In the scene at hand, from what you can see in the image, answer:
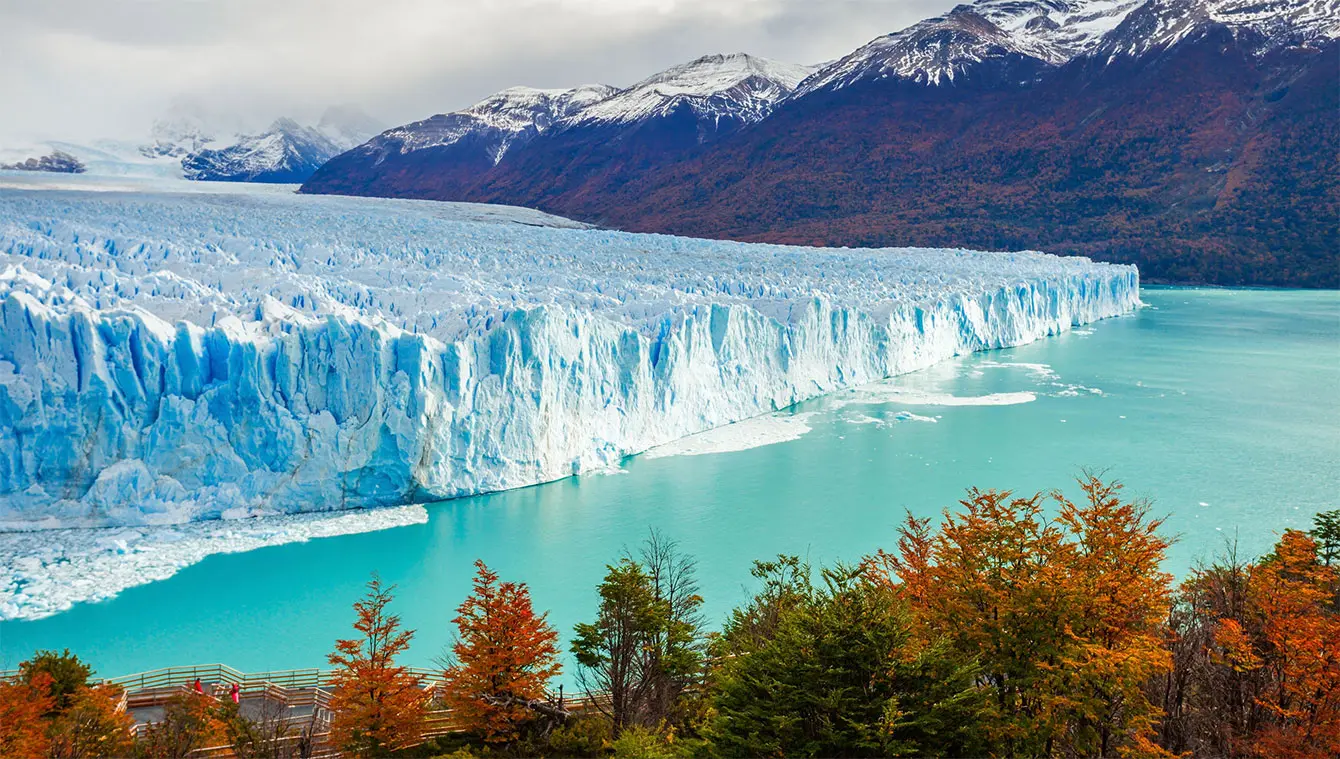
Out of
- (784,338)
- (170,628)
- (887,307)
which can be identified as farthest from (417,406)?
(887,307)

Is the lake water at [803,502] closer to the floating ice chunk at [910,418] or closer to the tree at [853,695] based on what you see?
the floating ice chunk at [910,418]

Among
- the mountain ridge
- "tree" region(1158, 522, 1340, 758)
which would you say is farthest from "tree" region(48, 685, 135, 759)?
the mountain ridge

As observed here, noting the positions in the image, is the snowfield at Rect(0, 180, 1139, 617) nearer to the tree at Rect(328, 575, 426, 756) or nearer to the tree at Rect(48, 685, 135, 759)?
the tree at Rect(48, 685, 135, 759)

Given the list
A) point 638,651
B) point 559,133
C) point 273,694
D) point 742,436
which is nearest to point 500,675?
point 638,651

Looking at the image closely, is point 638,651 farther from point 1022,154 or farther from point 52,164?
point 52,164

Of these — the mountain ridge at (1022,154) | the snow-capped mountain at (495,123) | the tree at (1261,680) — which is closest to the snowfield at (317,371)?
the tree at (1261,680)

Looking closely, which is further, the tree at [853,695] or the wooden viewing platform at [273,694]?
the wooden viewing platform at [273,694]

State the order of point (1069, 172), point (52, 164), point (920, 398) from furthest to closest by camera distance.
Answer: point (52, 164)
point (1069, 172)
point (920, 398)
